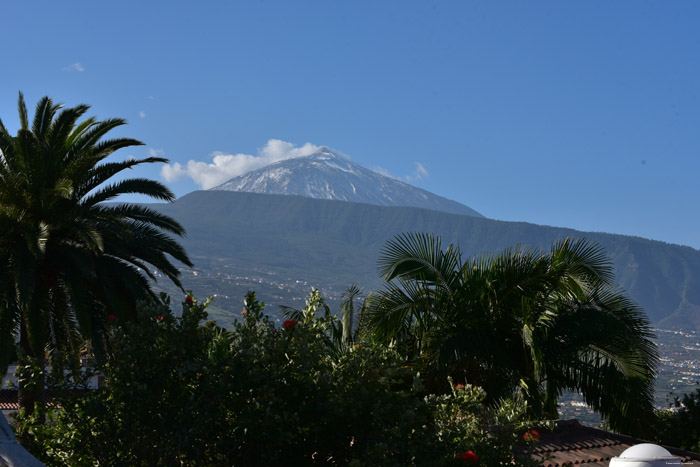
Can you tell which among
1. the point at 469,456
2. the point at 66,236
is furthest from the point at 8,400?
the point at 469,456

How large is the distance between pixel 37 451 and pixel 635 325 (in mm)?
10062

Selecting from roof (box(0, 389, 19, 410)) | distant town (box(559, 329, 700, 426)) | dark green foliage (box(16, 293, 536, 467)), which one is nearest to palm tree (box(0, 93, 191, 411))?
dark green foliage (box(16, 293, 536, 467))

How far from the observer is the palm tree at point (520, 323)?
37.2 feet

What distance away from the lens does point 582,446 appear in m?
11.0

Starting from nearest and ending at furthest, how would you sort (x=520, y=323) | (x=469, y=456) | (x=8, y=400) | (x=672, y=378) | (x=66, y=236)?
1. (x=469, y=456)
2. (x=520, y=323)
3. (x=66, y=236)
4. (x=8, y=400)
5. (x=672, y=378)

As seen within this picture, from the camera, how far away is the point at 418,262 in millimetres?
12445

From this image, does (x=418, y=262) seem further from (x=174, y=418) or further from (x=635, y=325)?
(x=174, y=418)

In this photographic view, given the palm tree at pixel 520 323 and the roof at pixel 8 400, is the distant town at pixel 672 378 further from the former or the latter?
the roof at pixel 8 400

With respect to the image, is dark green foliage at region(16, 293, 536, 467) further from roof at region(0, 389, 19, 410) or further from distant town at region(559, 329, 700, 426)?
roof at region(0, 389, 19, 410)

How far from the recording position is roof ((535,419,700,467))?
10.2m

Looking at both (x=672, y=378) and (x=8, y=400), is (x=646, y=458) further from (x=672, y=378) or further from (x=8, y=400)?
(x=672, y=378)

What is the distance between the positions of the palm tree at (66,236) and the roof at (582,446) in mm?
7212

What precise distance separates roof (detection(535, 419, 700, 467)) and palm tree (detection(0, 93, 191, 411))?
23.7ft

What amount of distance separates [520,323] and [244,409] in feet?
25.7
